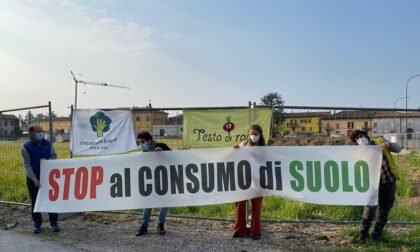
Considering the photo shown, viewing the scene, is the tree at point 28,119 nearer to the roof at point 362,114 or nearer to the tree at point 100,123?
the tree at point 100,123

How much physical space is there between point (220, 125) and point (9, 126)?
5999 millimetres

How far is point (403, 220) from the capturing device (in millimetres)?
7387

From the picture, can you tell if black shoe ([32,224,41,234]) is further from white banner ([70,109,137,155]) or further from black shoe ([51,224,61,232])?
white banner ([70,109,137,155])

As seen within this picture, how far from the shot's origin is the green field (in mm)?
7789

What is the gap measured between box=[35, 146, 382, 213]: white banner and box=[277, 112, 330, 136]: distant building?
2.93 ft

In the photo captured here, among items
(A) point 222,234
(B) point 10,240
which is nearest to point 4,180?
(B) point 10,240

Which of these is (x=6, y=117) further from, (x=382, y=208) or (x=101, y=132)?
(x=382, y=208)

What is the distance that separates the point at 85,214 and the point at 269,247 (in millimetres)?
4269

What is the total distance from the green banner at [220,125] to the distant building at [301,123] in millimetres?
370

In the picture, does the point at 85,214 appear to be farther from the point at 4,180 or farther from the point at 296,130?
the point at 296,130

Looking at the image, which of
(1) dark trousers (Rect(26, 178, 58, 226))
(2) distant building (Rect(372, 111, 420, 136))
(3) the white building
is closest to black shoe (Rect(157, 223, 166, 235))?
(3) the white building

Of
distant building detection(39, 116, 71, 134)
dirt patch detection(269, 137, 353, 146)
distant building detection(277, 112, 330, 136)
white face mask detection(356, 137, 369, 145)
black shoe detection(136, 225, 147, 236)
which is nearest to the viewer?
white face mask detection(356, 137, 369, 145)

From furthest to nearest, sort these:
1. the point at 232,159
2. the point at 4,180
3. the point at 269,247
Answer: the point at 4,180 < the point at 232,159 < the point at 269,247

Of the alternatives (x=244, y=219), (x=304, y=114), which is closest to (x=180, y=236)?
(x=244, y=219)
